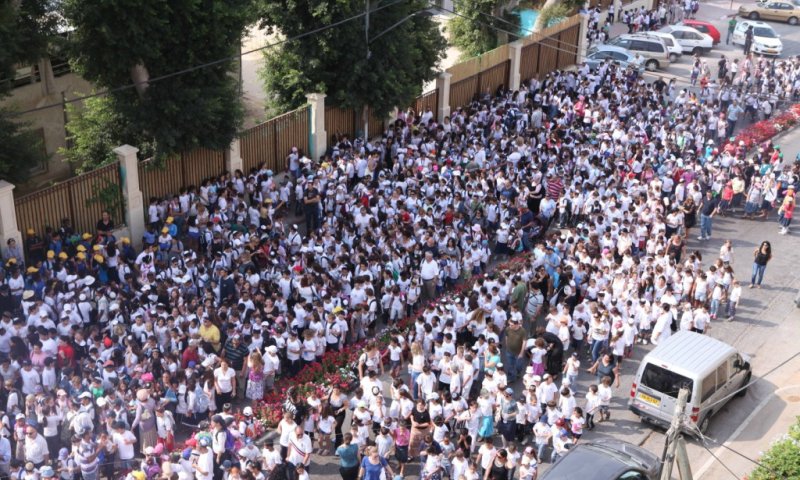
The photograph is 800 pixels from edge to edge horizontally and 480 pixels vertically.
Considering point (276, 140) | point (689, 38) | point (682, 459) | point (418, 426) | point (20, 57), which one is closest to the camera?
point (682, 459)

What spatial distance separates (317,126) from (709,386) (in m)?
13.1

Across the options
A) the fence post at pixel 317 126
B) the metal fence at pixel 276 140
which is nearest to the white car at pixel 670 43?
the fence post at pixel 317 126

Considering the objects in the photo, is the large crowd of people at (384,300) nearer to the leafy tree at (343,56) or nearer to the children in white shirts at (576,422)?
the children in white shirts at (576,422)

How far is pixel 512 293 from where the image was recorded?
18.7 m

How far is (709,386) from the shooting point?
1605 cm

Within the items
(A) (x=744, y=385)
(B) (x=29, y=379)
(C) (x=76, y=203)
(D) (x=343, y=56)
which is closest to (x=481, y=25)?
(D) (x=343, y=56)

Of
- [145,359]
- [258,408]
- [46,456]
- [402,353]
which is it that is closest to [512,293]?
[402,353]

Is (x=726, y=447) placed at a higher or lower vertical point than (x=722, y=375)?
lower

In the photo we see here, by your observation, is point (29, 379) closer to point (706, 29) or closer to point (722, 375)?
point (722, 375)

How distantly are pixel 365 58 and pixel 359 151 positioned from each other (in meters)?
2.72

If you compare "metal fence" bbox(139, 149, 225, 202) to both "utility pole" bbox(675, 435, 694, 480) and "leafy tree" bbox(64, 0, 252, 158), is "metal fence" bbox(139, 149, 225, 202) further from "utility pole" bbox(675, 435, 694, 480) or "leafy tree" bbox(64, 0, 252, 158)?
"utility pole" bbox(675, 435, 694, 480)

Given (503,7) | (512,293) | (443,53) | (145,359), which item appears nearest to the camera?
(145,359)

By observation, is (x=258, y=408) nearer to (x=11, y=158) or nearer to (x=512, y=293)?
(x=512, y=293)

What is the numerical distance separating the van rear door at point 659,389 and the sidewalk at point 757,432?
3.82ft
